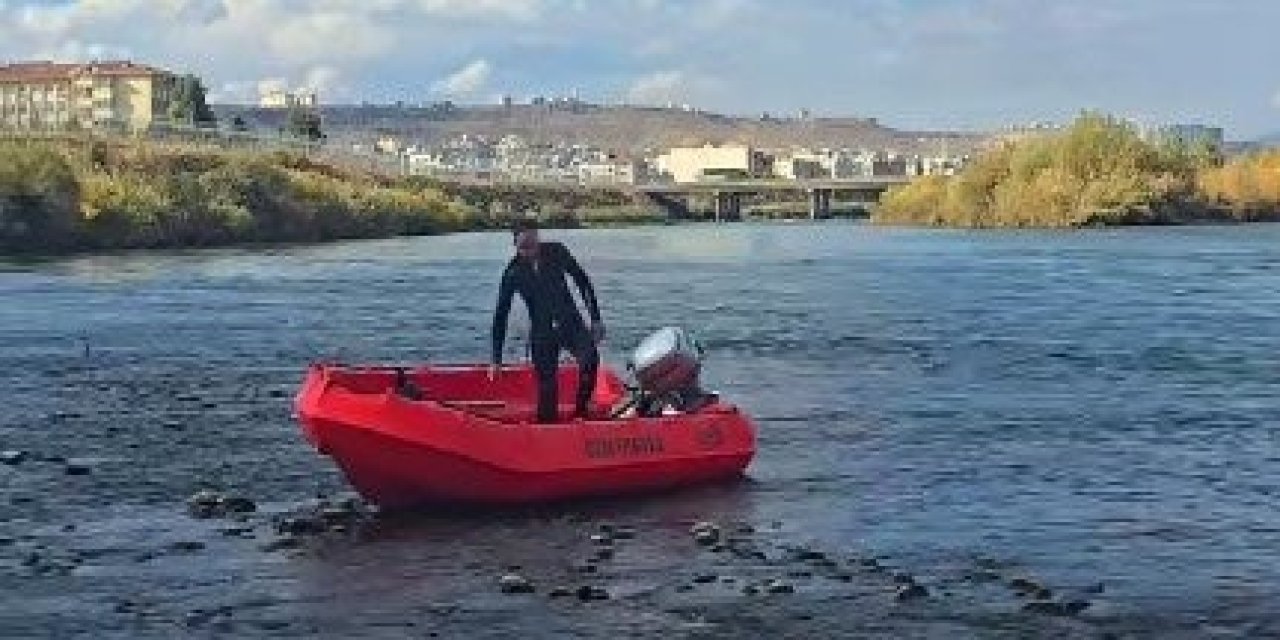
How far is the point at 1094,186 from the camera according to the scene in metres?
111

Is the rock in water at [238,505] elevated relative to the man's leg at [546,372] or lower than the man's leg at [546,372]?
lower

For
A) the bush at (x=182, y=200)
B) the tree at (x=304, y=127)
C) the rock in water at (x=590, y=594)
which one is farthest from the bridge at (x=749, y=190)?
the rock in water at (x=590, y=594)

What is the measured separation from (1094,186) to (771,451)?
90.5 metres

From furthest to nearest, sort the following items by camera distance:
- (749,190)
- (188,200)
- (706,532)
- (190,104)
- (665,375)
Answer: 1. (749,190)
2. (190,104)
3. (188,200)
4. (665,375)
5. (706,532)

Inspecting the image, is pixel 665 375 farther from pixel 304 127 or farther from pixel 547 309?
pixel 304 127

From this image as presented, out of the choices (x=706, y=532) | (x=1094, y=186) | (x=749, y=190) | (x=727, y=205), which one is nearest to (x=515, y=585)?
(x=706, y=532)

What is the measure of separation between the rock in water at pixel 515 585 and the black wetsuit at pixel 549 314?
4091 mm

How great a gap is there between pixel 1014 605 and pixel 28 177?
234 feet

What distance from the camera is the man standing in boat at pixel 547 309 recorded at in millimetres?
20031

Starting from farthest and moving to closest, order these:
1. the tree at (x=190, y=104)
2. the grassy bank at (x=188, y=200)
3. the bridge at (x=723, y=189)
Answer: the bridge at (x=723, y=189)
the tree at (x=190, y=104)
the grassy bank at (x=188, y=200)

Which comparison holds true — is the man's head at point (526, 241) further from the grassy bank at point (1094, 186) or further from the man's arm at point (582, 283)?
the grassy bank at point (1094, 186)

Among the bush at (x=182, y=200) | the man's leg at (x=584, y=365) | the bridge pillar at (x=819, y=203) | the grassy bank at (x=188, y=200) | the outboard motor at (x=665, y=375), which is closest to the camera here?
the man's leg at (x=584, y=365)

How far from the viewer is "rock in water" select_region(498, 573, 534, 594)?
52.3 feet

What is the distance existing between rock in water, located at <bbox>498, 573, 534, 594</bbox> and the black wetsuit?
4.09m
